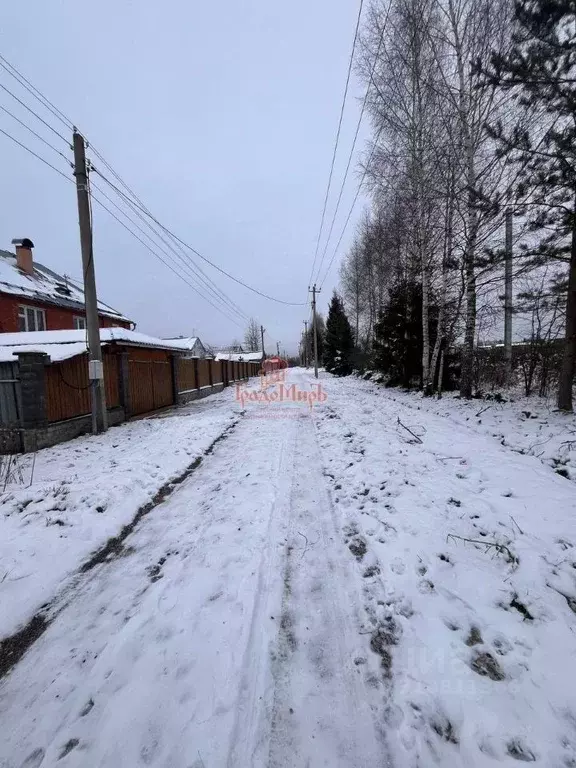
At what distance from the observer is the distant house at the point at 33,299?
16516 millimetres

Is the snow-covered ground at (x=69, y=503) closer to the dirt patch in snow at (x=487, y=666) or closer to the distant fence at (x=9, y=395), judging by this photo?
the distant fence at (x=9, y=395)

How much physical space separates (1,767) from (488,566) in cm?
312

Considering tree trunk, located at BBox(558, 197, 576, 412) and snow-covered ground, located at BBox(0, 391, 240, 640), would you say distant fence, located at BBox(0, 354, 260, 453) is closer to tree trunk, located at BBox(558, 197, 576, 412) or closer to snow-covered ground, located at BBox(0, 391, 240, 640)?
snow-covered ground, located at BBox(0, 391, 240, 640)

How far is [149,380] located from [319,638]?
36.2 feet

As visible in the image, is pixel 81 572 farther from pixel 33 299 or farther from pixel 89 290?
pixel 33 299

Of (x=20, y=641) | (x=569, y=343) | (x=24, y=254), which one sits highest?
(x=24, y=254)

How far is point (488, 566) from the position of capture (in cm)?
262

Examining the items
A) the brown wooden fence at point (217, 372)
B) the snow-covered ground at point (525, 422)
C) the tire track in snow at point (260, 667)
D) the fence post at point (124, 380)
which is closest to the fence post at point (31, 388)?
the fence post at point (124, 380)

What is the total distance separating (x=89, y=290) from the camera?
805 centimetres

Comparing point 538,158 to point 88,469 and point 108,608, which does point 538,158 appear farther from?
point 88,469

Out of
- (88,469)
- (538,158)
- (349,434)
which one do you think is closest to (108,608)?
(88,469)

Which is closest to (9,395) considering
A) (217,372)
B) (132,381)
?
(132,381)

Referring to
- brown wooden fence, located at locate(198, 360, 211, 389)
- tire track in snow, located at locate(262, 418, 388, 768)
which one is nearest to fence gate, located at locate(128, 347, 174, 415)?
brown wooden fence, located at locate(198, 360, 211, 389)

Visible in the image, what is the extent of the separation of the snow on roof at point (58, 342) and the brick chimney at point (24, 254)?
13.0 m
